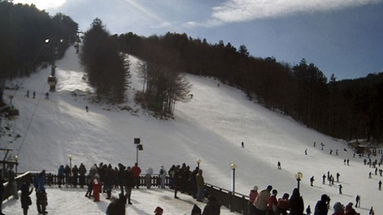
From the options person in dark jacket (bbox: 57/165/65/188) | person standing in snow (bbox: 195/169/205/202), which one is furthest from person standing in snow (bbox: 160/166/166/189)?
person in dark jacket (bbox: 57/165/65/188)

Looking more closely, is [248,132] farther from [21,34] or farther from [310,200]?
[21,34]

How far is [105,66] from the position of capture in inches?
2714

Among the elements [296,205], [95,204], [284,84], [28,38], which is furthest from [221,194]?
[284,84]

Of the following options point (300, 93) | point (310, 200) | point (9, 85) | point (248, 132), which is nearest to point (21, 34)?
point (9, 85)

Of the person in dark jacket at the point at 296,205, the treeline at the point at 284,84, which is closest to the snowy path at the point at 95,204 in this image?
the person in dark jacket at the point at 296,205

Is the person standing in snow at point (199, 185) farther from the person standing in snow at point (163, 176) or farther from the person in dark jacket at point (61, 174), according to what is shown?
the person in dark jacket at point (61, 174)

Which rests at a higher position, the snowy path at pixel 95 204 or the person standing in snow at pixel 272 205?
the person standing in snow at pixel 272 205

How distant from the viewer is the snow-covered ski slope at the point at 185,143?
43375 mm

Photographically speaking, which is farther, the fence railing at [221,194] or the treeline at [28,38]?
the treeline at [28,38]

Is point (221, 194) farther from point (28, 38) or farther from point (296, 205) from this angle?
point (28, 38)

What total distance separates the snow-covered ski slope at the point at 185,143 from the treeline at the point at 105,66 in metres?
2.52

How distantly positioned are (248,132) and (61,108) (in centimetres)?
3065

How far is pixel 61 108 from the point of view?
57.4 metres

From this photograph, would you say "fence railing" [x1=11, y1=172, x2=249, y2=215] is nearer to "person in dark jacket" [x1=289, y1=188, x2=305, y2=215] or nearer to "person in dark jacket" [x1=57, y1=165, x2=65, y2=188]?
"person in dark jacket" [x1=57, y1=165, x2=65, y2=188]
